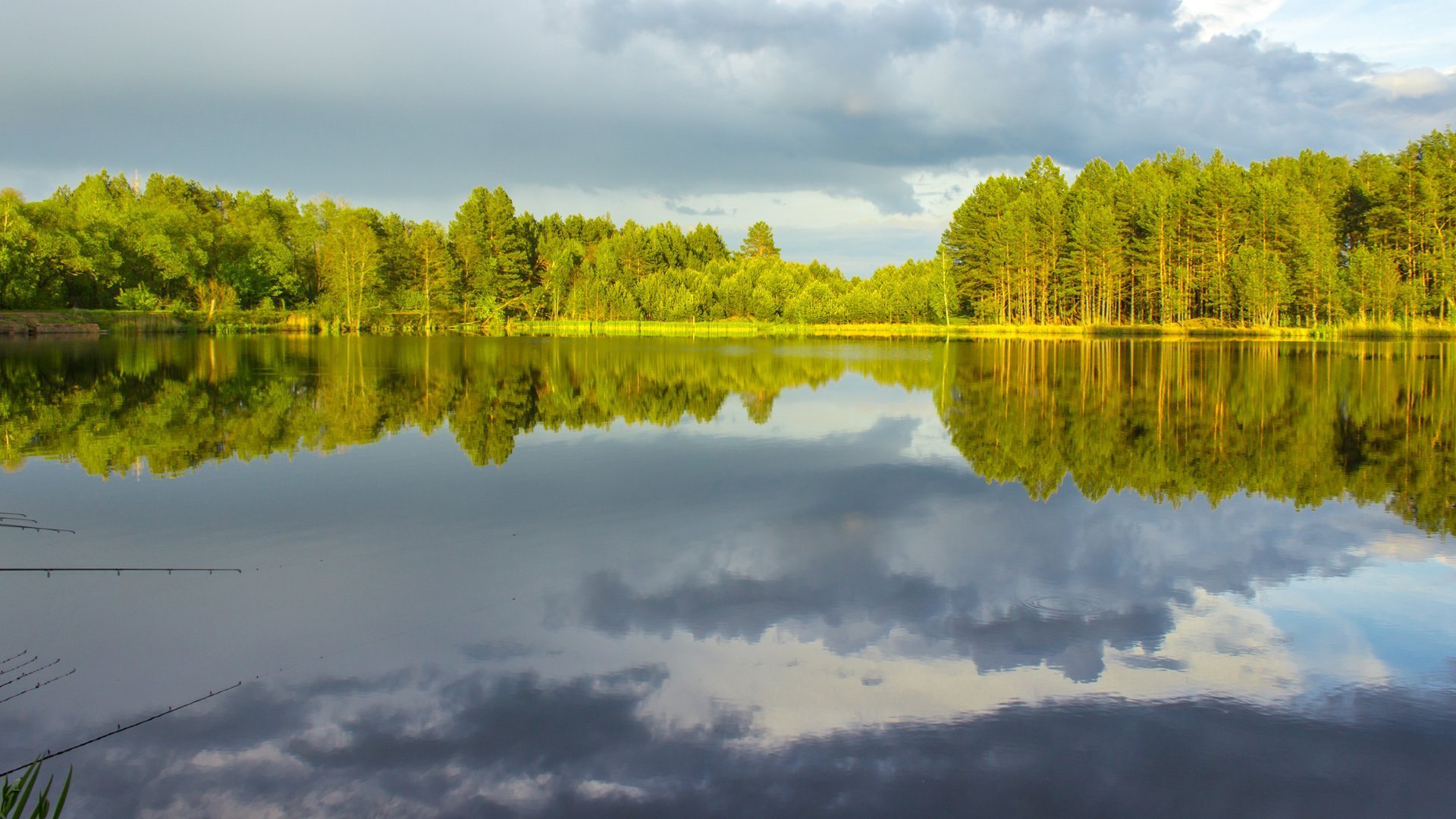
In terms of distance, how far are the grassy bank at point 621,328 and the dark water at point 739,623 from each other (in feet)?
171

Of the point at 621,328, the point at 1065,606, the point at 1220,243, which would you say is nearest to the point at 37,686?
the point at 1065,606

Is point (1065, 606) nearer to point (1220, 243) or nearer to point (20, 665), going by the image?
point (20, 665)

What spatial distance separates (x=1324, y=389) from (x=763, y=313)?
6774 centimetres

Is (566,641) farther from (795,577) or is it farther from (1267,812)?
(1267,812)

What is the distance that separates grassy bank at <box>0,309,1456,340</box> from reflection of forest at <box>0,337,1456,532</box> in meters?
20.0

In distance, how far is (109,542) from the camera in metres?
8.77

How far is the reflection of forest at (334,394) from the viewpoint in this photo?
15.2 meters

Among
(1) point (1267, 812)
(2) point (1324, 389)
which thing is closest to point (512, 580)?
(1) point (1267, 812)

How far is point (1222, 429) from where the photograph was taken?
16.9 meters

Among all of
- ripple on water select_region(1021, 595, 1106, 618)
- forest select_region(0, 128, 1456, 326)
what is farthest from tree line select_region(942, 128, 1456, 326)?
ripple on water select_region(1021, 595, 1106, 618)

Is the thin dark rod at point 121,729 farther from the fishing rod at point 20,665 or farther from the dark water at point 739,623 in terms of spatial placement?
the fishing rod at point 20,665

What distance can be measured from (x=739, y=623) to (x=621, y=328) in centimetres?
7254

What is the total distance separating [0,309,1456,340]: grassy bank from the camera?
57875mm

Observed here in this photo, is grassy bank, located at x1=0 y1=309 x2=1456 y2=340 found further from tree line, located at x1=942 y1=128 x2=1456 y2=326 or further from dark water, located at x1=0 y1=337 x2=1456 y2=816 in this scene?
dark water, located at x1=0 y1=337 x2=1456 y2=816
